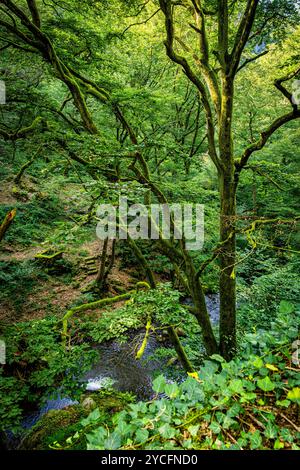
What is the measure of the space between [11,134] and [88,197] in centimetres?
195

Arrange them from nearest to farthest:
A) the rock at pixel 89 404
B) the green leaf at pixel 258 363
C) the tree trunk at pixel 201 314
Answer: the green leaf at pixel 258 363 < the rock at pixel 89 404 < the tree trunk at pixel 201 314

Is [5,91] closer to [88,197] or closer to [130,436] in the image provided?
[88,197]

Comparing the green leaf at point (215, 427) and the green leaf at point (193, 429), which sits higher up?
the green leaf at point (193, 429)

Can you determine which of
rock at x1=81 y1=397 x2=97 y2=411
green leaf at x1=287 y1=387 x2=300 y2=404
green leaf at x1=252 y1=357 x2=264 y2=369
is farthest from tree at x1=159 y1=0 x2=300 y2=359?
green leaf at x1=287 y1=387 x2=300 y2=404

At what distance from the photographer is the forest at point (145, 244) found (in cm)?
126

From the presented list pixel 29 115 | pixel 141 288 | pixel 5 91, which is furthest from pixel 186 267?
pixel 5 91

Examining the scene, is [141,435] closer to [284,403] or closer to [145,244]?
[284,403]

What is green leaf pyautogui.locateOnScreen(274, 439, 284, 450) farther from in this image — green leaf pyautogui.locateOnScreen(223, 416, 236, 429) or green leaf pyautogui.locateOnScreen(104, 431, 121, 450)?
green leaf pyautogui.locateOnScreen(104, 431, 121, 450)

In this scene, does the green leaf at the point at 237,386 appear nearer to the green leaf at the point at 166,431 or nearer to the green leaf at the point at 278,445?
the green leaf at the point at 278,445

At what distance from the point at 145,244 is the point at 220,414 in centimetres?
902

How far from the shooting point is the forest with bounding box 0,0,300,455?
1.26m

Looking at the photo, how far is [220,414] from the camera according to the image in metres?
1.18

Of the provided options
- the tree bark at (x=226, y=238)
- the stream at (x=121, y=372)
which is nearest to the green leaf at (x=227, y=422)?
the tree bark at (x=226, y=238)

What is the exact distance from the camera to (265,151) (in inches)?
445
